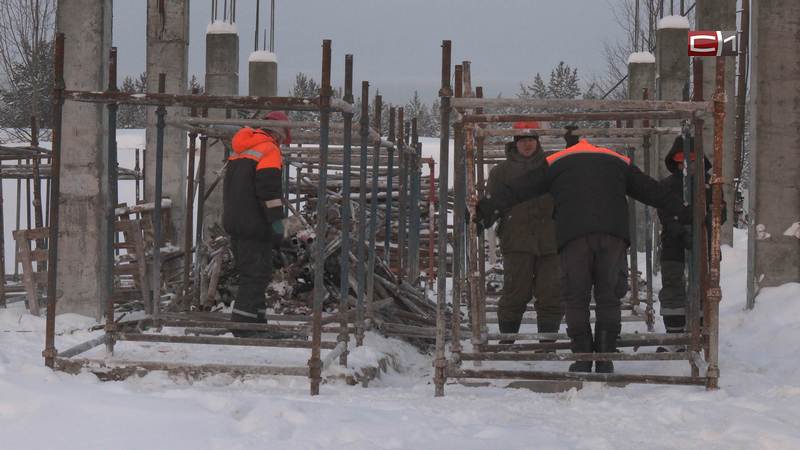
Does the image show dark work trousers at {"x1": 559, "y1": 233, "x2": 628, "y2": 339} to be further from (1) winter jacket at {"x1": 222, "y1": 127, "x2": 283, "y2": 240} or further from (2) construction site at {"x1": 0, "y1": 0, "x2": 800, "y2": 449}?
(1) winter jacket at {"x1": 222, "y1": 127, "x2": 283, "y2": 240}

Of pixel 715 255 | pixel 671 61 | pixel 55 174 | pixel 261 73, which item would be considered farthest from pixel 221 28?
pixel 715 255

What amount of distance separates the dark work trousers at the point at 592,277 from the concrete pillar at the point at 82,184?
542 cm

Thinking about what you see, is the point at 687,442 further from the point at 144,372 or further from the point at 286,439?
the point at 144,372

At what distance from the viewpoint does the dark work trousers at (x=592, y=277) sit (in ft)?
22.2

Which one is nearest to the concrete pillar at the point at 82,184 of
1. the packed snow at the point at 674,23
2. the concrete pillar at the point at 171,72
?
the concrete pillar at the point at 171,72

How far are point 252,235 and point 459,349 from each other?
209 cm

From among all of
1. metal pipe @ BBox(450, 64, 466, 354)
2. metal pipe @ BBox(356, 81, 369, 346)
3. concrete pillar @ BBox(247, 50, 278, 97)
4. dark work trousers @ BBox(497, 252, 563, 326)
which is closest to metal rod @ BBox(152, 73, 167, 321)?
metal pipe @ BBox(356, 81, 369, 346)

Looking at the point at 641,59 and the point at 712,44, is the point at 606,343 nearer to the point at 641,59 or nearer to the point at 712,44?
the point at 712,44

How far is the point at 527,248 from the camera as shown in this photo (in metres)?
8.01

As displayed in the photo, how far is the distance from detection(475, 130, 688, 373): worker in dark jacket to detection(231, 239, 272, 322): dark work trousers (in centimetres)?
218

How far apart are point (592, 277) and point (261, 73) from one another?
1302cm

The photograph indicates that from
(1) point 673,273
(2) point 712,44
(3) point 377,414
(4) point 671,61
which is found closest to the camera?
(3) point 377,414

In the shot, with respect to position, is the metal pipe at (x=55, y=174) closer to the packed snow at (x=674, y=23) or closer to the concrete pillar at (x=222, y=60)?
the concrete pillar at (x=222, y=60)

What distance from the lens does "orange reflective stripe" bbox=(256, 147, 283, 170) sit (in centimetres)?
801
